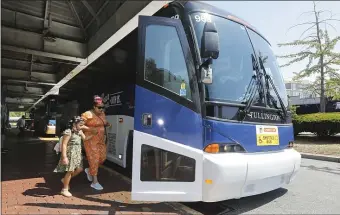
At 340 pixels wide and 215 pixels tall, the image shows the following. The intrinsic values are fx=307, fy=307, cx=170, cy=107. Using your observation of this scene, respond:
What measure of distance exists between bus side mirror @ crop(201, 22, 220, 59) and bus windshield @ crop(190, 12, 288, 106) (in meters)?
0.23

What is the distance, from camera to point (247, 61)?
4.80 m

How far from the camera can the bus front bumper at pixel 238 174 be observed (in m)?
4.05

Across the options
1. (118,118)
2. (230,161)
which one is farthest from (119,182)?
(230,161)

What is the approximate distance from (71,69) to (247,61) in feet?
33.1

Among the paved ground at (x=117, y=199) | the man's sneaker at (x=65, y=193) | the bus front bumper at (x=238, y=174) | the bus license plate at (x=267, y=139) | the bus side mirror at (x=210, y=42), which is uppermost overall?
the bus side mirror at (x=210, y=42)

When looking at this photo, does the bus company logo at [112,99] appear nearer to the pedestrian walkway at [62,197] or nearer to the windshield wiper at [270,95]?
the pedestrian walkway at [62,197]

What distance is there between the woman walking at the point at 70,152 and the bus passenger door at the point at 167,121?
5.27 ft

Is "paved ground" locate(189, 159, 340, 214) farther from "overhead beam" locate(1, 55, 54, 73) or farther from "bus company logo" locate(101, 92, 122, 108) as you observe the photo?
"overhead beam" locate(1, 55, 54, 73)

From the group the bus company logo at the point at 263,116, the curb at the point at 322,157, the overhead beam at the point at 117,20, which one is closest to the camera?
the bus company logo at the point at 263,116

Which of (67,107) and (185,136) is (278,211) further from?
(67,107)

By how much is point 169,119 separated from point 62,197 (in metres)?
2.44

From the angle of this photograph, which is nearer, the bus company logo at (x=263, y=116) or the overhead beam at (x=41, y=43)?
the bus company logo at (x=263, y=116)

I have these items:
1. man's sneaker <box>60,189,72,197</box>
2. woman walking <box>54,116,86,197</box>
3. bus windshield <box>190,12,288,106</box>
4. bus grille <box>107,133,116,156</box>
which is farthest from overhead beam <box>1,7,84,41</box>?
bus windshield <box>190,12,288,106</box>

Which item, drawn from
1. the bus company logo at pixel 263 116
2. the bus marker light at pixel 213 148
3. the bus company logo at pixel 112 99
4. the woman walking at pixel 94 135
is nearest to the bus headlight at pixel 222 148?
the bus marker light at pixel 213 148
